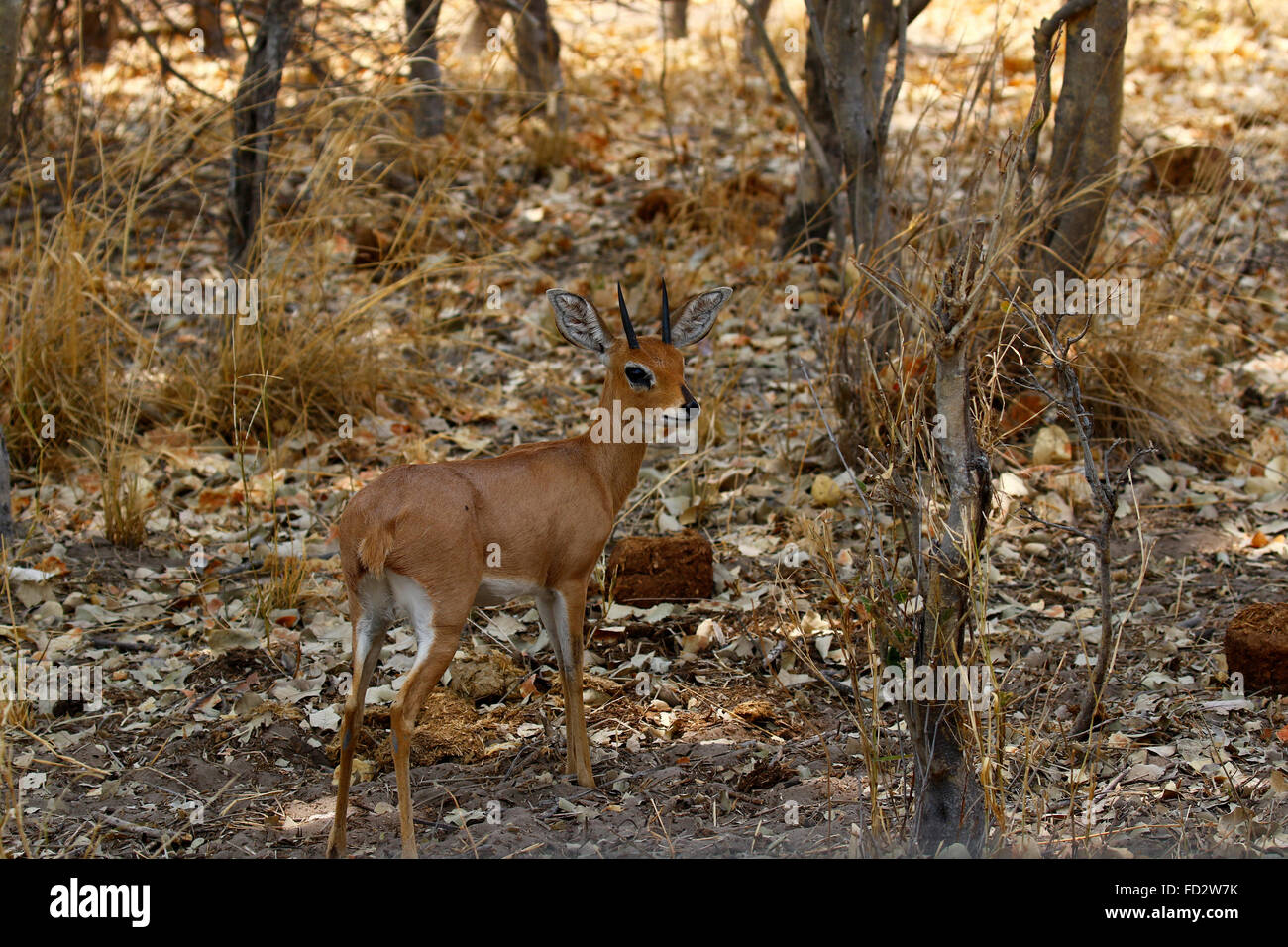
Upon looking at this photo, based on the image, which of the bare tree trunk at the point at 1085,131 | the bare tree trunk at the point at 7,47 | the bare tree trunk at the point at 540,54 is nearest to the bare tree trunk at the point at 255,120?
the bare tree trunk at the point at 7,47

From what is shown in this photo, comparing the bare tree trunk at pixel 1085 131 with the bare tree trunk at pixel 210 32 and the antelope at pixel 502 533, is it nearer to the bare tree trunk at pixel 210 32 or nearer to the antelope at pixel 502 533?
the antelope at pixel 502 533

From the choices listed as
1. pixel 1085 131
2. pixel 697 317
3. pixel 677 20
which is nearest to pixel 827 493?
pixel 697 317

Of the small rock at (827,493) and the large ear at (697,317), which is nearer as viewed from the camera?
the large ear at (697,317)

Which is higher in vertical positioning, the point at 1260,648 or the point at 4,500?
the point at 4,500

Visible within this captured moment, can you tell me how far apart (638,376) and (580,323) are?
1.05ft

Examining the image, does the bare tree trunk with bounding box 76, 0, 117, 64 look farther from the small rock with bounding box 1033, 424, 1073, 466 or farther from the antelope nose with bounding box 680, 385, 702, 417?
the antelope nose with bounding box 680, 385, 702, 417

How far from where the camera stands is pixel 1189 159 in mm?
8539

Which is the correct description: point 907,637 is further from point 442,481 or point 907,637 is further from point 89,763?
point 89,763

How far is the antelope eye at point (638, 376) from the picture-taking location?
414cm

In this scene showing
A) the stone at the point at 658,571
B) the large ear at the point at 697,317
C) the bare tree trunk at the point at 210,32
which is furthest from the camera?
the bare tree trunk at the point at 210,32

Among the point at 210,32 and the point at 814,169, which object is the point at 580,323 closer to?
the point at 814,169

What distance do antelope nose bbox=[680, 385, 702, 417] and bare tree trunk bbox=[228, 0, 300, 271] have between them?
349 cm

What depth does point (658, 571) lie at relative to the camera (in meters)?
5.26
